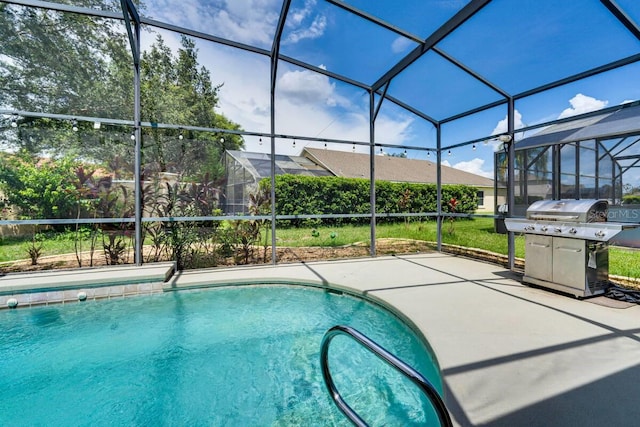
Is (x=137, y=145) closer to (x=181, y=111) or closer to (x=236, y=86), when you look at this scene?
(x=181, y=111)

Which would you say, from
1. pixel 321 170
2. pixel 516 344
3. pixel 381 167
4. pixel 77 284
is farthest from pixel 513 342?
pixel 381 167

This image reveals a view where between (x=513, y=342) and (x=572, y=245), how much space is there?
222 centimetres

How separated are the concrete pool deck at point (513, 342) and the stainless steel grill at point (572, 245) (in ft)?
0.71

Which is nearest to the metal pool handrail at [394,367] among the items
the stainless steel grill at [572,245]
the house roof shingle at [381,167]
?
the stainless steel grill at [572,245]

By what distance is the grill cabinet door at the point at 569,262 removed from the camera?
3.92m

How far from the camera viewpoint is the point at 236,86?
691 cm

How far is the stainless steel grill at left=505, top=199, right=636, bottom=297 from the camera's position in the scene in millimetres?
3832

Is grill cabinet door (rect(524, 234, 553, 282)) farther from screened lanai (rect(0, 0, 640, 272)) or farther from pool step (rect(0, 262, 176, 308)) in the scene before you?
pool step (rect(0, 262, 176, 308))

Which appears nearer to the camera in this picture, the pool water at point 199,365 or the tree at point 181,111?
the pool water at point 199,365

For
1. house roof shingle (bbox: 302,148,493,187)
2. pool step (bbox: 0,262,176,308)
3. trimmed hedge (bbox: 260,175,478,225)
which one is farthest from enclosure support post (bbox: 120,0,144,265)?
house roof shingle (bbox: 302,148,493,187)

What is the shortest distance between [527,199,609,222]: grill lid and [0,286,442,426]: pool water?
112 inches

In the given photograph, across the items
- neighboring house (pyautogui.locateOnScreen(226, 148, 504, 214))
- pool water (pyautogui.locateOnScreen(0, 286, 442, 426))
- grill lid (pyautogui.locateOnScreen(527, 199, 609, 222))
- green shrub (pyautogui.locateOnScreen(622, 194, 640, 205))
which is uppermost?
neighboring house (pyautogui.locateOnScreen(226, 148, 504, 214))

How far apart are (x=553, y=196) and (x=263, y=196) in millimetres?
6523

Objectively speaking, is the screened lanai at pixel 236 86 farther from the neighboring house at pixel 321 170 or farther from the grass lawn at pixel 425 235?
the grass lawn at pixel 425 235
